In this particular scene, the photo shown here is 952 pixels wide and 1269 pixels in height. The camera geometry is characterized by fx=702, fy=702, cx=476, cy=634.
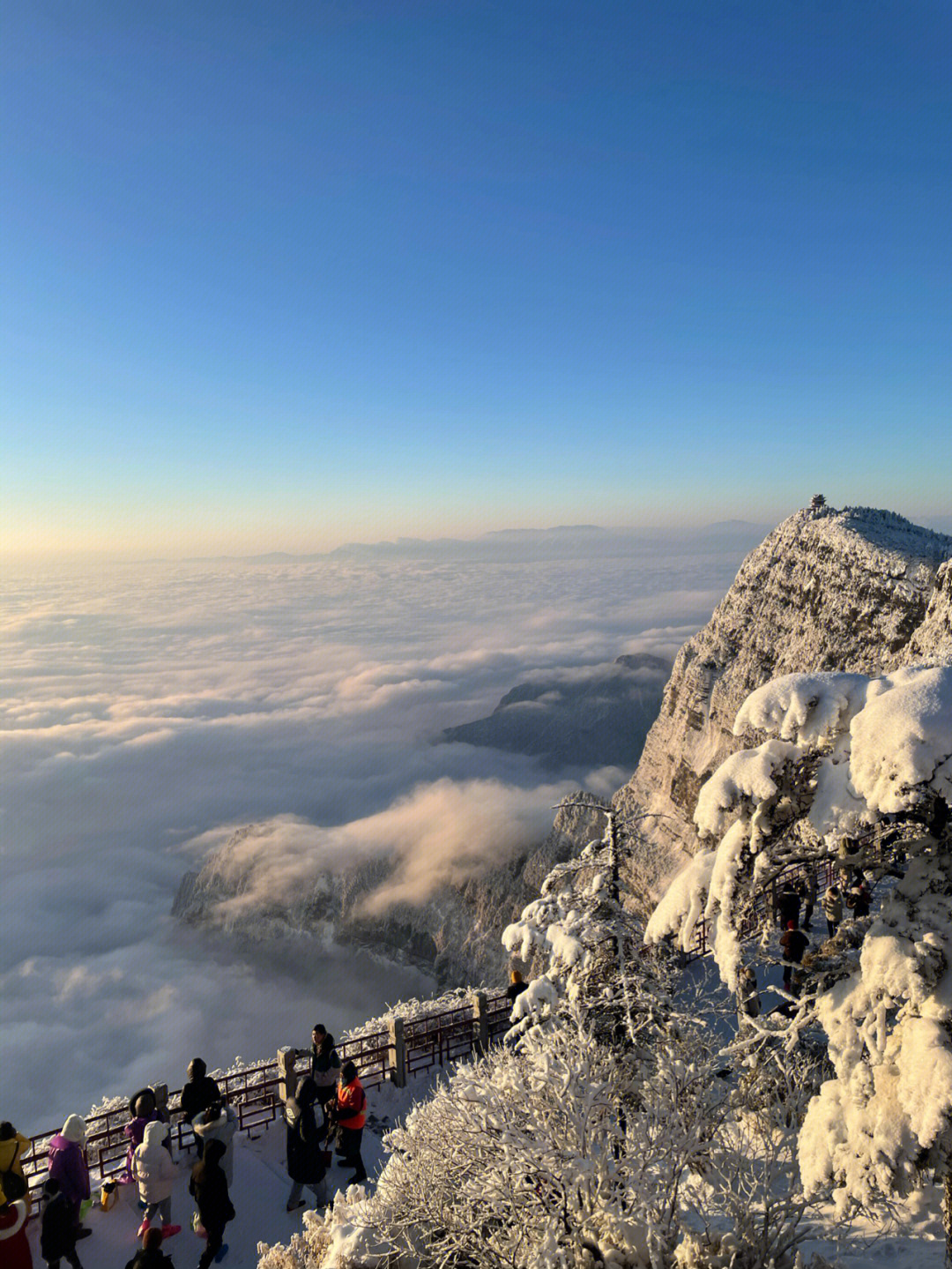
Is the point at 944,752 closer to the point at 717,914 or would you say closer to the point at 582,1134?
the point at 717,914

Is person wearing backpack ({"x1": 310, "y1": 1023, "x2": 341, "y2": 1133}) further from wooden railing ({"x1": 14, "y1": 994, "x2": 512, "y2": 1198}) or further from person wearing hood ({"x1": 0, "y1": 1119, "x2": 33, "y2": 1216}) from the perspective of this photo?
person wearing hood ({"x1": 0, "y1": 1119, "x2": 33, "y2": 1216})

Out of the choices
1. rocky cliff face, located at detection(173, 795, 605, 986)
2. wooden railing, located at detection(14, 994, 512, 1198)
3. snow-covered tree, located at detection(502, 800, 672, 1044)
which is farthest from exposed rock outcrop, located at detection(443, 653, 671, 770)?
snow-covered tree, located at detection(502, 800, 672, 1044)

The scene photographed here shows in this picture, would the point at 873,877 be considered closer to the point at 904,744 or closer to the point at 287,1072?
the point at 904,744

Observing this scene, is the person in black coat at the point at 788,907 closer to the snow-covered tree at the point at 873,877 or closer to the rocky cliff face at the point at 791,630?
the snow-covered tree at the point at 873,877

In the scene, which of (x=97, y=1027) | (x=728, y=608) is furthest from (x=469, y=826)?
(x=97, y=1027)

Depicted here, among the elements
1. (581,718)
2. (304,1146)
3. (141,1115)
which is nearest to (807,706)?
(304,1146)

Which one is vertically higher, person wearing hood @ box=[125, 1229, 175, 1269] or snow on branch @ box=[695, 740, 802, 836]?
snow on branch @ box=[695, 740, 802, 836]
